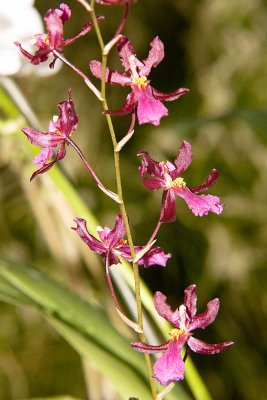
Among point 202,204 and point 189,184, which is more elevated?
point 202,204

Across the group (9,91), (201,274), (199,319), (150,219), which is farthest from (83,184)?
(199,319)

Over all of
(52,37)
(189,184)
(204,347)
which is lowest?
(189,184)

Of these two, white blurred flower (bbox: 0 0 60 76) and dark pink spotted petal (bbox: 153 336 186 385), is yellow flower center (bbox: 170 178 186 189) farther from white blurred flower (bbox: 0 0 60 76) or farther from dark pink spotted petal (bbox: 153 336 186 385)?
white blurred flower (bbox: 0 0 60 76)

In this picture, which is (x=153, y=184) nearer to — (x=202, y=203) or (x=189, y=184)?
(x=202, y=203)

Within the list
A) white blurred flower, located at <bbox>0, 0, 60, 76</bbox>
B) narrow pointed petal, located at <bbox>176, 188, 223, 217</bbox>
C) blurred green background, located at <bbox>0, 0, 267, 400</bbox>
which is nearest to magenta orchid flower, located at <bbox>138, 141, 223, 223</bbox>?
narrow pointed petal, located at <bbox>176, 188, 223, 217</bbox>

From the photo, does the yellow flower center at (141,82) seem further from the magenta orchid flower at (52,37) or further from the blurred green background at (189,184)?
the blurred green background at (189,184)

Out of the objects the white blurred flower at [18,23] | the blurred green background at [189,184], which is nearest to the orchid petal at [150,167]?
the white blurred flower at [18,23]

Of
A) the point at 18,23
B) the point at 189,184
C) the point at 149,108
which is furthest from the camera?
the point at 189,184

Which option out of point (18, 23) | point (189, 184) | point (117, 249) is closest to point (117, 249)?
point (117, 249)
